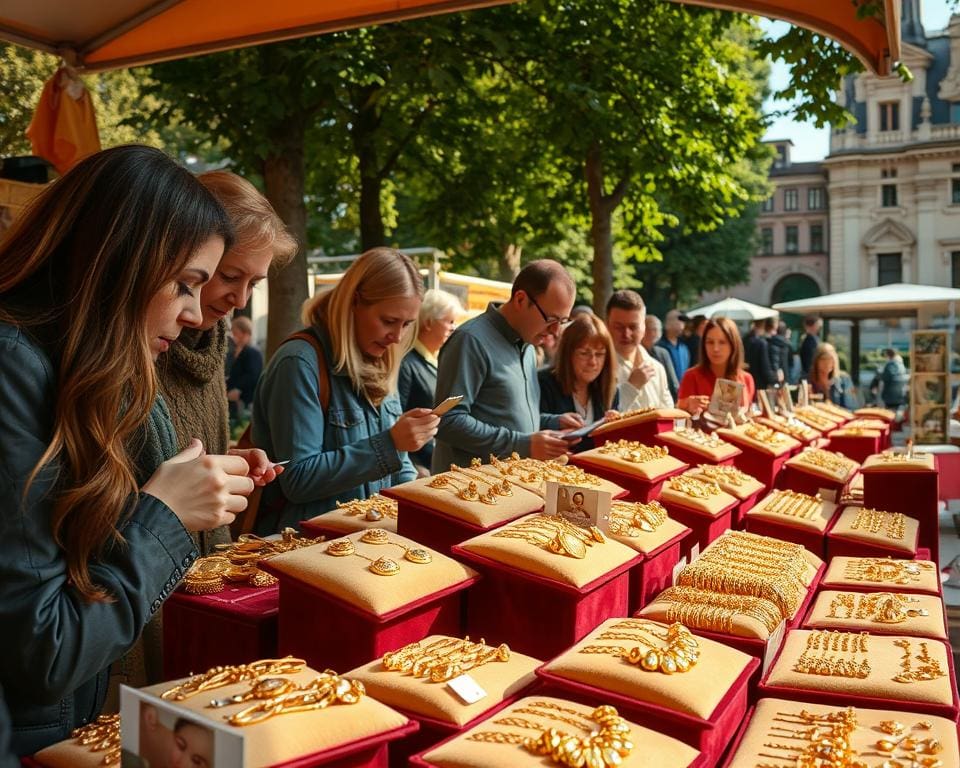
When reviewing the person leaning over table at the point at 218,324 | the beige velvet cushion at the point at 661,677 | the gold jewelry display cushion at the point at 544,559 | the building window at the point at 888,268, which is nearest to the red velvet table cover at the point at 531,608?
the gold jewelry display cushion at the point at 544,559

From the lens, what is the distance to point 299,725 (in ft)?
3.93

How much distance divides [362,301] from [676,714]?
1659mm

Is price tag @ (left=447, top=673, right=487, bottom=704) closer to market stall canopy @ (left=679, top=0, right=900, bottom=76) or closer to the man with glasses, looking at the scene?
the man with glasses

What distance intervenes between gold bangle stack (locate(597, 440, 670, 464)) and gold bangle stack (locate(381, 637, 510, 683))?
1.34m

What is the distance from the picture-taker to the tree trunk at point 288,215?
24.3ft

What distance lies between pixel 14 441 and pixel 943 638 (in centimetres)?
187

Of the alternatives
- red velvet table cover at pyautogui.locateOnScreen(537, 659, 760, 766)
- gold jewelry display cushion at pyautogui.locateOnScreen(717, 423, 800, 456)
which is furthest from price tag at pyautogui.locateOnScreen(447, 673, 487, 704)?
gold jewelry display cushion at pyautogui.locateOnScreen(717, 423, 800, 456)

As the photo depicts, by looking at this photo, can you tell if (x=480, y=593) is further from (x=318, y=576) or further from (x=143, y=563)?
(x=143, y=563)

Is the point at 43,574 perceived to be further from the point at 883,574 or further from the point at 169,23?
the point at 169,23

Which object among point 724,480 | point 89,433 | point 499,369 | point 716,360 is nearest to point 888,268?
point 716,360

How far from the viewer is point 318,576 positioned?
168 centimetres

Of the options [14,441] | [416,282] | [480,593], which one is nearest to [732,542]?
[480,593]

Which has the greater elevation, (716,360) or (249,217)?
(249,217)

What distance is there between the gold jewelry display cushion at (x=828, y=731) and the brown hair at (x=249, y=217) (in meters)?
1.46
